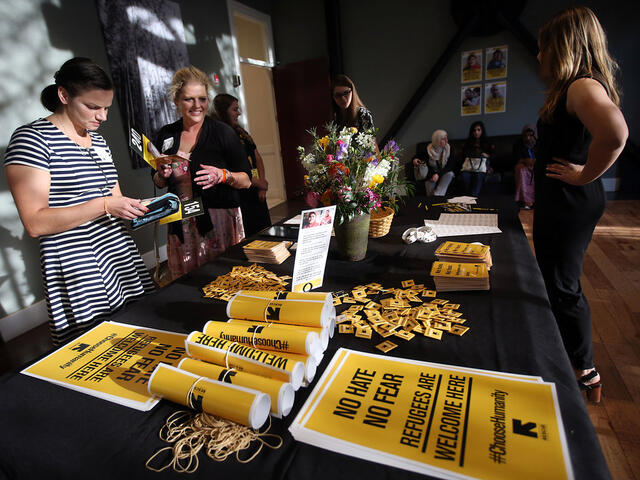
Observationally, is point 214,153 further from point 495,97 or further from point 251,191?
point 495,97

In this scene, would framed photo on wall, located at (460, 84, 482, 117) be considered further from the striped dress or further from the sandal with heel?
the striped dress

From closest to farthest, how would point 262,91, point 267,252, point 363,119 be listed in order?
point 267,252 < point 363,119 < point 262,91

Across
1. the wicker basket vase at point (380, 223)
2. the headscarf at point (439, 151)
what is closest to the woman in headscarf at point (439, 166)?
the headscarf at point (439, 151)

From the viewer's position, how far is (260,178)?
2.66m

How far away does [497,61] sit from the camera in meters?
4.96

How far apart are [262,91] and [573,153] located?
5612 millimetres

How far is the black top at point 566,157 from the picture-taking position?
128 centimetres

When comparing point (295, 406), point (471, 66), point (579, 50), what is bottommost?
point (295, 406)

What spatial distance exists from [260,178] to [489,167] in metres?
3.42

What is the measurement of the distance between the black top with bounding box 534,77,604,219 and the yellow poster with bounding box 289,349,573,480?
0.94 metres

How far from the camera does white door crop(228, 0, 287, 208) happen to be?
18.9ft

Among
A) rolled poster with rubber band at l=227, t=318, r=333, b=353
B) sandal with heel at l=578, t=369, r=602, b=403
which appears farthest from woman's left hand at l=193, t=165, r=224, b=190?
sandal with heel at l=578, t=369, r=602, b=403

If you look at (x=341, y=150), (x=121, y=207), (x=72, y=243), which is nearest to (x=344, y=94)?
(x=341, y=150)

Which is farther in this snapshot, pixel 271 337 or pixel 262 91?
pixel 262 91
